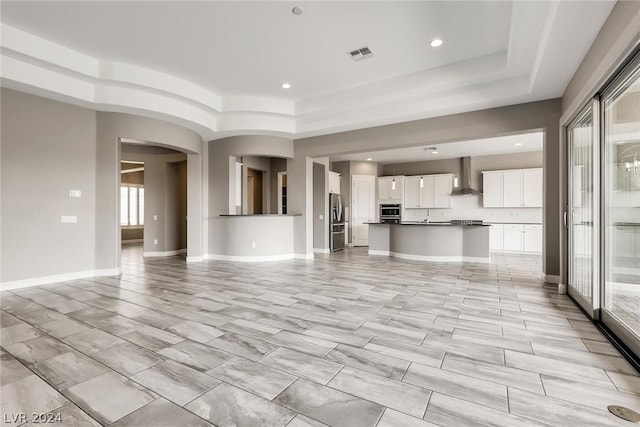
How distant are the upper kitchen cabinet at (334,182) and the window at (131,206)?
7810mm

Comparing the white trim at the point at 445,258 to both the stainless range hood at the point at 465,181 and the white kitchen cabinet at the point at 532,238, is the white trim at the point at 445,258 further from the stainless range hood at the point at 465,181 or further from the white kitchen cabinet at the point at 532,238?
the stainless range hood at the point at 465,181

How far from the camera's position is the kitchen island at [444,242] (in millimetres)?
6543

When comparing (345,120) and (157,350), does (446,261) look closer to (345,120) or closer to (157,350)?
(345,120)

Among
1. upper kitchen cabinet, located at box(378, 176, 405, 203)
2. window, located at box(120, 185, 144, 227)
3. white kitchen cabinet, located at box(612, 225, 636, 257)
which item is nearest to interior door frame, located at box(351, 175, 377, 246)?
upper kitchen cabinet, located at box(378, 176, 405, 203)

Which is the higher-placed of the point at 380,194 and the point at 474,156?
the point at 474,156

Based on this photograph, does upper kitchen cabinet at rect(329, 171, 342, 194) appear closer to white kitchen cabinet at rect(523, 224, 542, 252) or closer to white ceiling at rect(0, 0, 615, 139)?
white ceiling at rect(0, 0, 615, 139)

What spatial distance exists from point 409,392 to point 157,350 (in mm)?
1841

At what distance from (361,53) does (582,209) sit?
3.52 metres

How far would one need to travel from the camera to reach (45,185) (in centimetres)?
Answer: 450

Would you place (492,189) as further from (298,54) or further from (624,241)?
(298,54)

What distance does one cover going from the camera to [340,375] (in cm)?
190

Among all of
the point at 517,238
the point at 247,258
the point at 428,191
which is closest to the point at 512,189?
the point at 517,238

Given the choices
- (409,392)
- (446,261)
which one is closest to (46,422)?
(409,392)

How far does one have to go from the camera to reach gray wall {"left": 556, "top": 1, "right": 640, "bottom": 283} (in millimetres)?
2150
